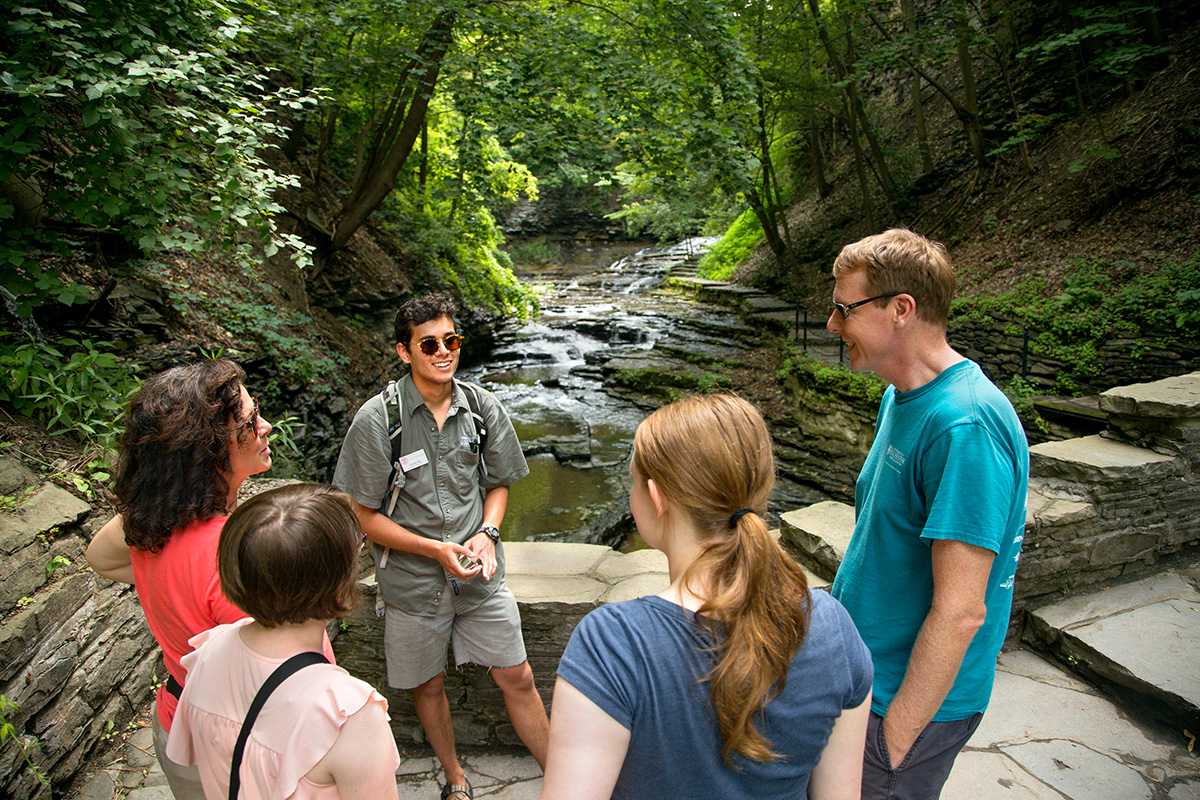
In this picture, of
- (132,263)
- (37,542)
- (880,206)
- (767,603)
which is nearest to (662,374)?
(880,206)

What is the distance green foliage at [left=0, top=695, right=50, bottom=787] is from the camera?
6.71 ft

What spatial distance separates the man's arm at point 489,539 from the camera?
7.14 ft

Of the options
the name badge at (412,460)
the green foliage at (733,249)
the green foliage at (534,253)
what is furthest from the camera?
the green foliage at (534,253)

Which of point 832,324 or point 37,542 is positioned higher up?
point 832,324

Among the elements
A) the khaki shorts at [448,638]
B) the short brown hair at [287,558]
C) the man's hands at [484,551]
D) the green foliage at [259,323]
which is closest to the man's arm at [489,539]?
the man's hands at [484,551]

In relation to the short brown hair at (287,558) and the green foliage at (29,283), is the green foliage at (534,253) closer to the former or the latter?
the green foliage at (29,283)

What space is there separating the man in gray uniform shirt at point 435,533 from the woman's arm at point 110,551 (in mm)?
621

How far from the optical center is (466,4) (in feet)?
21.1

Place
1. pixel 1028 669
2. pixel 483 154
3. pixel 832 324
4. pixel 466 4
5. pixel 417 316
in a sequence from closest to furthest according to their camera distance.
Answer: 1. pixel 832 324
2. pixel 417 316
3. pixel 1028 669
4. pixel 466 4
5. pixel 483 154

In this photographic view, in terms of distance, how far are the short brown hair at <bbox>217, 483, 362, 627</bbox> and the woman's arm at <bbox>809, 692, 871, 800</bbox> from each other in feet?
3.11

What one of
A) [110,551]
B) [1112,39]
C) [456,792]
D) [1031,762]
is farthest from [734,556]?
[1112,39]

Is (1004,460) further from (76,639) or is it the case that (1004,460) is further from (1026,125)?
(1026,125)

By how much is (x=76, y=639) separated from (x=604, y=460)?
621cm

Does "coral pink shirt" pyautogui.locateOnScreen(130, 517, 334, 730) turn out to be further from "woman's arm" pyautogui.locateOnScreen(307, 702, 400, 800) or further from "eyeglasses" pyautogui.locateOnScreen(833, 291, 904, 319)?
"eyeglasses" pyautogui.locateOnScreen(833, 291, 904, 319)
